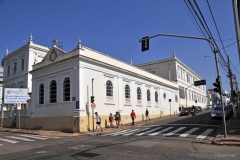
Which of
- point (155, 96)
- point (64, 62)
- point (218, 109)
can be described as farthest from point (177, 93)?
point (64, 62)

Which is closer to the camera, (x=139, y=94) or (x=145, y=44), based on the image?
(x=145, y=44)

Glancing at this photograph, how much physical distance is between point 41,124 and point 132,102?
1109 cm

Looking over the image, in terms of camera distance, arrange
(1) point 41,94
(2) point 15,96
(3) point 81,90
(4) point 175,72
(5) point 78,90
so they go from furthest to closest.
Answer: (4) point 175,72 → (2) point 15,96 → (1) point 41,94 → (3) point 81,90 → (5) point 78,90

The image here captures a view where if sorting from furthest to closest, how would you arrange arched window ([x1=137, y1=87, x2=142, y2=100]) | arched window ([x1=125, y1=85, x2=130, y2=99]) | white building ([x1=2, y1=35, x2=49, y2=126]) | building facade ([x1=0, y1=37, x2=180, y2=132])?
white building ([x1=2, y1=35, x2=49, y2=126]) → arched window ([x1=137, y1=87, x2=142, y2=100]) → arched window ([x1=125, y1=85, x2=130, y2=99]) → building facade ([x1=0, y1=37, x2=180, y2=132])

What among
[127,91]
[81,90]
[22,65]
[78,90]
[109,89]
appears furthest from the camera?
[22,65]

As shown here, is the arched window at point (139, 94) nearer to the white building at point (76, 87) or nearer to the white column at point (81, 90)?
the white building at point (76, 87)

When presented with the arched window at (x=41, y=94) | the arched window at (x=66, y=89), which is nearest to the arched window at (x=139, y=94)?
the arched window at (x=66, y=89)

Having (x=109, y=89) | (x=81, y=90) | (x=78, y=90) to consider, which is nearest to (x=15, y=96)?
(x=78, y=90)

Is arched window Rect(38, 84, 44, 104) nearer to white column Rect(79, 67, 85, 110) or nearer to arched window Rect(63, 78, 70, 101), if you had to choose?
arched window Rect(63, 78, 70, 101)

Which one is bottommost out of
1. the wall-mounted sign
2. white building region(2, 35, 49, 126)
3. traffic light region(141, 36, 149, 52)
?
the wall-mounted sign

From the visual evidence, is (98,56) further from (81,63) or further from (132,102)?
(132,102)

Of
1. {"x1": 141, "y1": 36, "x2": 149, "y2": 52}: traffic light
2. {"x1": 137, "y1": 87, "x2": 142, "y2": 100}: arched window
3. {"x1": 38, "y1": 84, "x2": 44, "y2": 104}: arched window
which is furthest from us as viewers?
{"x1": 137, "y1": 87, "x2": 142, "y2": 100}: arched window

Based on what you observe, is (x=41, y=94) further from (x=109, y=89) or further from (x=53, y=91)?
(x=109, y=89)

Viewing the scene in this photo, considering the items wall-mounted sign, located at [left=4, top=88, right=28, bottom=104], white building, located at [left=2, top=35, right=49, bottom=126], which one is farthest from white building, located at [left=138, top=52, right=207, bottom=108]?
wall-mounted sign, located at [left=4, top=88, right=28, bottom=104]
